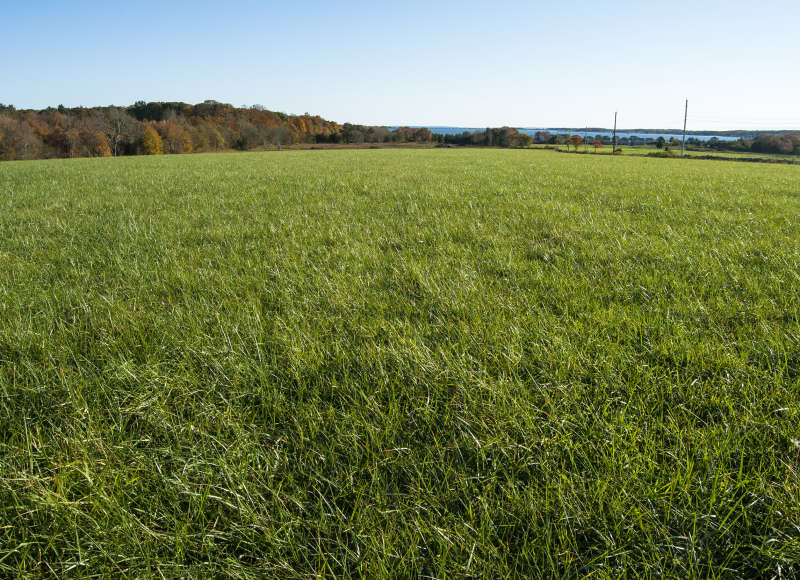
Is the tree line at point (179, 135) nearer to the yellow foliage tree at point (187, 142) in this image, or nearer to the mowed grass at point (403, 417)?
the yellow foliage tree at point (187, 142)

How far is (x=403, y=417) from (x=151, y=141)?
103 m

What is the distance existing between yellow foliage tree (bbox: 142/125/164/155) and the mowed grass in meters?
99.2

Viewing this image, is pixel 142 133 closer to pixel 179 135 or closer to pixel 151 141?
pixel 151 141

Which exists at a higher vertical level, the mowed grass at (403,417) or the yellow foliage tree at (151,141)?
the yellow foliage tree at (151,141)

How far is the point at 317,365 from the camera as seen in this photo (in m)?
2.20

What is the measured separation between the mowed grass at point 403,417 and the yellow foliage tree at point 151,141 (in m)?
99.2

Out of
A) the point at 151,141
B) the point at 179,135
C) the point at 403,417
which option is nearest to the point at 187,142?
the point at 179,135

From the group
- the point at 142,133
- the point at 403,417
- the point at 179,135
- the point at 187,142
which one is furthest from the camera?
the point at 187,142

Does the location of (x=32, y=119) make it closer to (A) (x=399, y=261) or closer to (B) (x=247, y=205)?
(B) (x=247, y=205)

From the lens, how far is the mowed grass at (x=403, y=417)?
1242 millimetres

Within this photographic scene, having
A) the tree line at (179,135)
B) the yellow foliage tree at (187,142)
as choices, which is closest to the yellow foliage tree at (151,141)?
the tree line at (179,135)

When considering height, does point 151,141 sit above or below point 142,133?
below

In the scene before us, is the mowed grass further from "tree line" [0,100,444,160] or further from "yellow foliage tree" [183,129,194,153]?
"yellow foliage tree" [183,129,194,153]

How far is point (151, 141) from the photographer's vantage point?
275 feet
